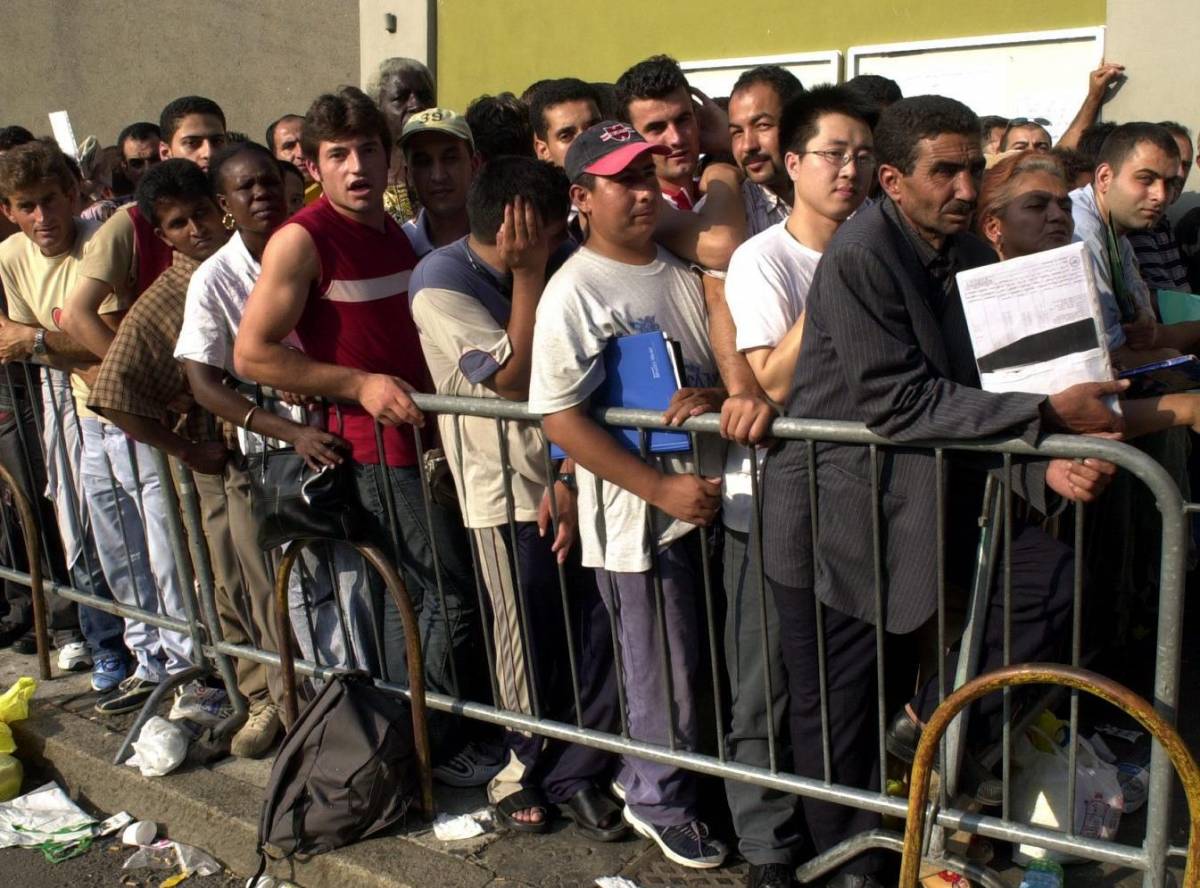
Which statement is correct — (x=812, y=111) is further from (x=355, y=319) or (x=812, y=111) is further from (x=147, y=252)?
(x=147, y=252)

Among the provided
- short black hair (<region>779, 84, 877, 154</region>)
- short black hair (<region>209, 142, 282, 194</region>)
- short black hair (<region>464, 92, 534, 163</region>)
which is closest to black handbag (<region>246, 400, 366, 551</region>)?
short black hair (<region>209, 142, 282, 194</region>)

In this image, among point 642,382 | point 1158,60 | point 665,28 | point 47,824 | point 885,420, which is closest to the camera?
point 885,420

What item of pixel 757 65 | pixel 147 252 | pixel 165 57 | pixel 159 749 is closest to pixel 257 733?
pixel 159 749

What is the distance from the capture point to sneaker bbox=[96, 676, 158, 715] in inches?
194

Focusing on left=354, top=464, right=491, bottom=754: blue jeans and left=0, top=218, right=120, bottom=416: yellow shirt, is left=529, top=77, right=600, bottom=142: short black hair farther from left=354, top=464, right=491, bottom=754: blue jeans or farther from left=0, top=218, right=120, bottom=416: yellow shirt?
left=0, top=218, right=120, bottom=416: yellow shirt

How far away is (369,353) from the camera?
3973mm

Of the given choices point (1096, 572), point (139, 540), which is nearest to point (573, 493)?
point (1096, 572)

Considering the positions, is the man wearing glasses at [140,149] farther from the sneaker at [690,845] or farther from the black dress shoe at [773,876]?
the black dress shoe at [773,876]

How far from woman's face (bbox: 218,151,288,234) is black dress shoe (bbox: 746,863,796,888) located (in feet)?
8.83

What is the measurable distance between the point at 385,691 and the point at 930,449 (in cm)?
201

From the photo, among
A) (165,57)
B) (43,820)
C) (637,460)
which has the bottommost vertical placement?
(43,820)

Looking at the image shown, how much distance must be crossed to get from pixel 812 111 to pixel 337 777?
2451mm

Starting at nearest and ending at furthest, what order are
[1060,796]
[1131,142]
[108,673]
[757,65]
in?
1. [1060,796]
2. [1131,142]
3. [108,673]
4. [757,65]

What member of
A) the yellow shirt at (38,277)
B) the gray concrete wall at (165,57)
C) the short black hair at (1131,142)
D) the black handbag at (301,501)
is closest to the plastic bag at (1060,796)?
the black handbag at (301,501)
